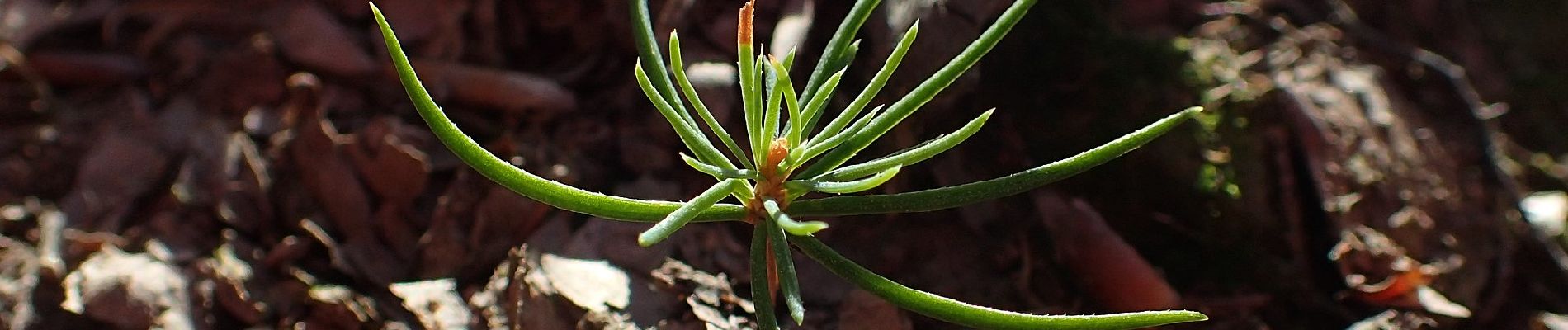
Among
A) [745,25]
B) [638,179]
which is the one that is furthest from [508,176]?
[638,179]

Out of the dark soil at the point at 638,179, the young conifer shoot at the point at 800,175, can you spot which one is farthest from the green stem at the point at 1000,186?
the dark soil at the point at 638,179

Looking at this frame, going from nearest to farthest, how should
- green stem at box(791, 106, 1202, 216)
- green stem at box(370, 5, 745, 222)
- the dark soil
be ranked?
green stem at box(370, 5, 745, 222)
green stem at box(791, 106, 1202, 216)
the dark soil

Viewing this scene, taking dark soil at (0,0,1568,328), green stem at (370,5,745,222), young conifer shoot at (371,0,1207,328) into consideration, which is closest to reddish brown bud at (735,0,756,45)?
young conifer shoot at (371,0,1207,328)

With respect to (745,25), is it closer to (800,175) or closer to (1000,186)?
(800,175)

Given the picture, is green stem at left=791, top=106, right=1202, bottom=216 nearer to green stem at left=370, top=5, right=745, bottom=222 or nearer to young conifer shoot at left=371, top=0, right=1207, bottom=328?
young conifer shoot at left=371, top=0, right=1207, bottom=328

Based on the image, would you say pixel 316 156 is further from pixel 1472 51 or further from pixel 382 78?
pixel 1472 51
